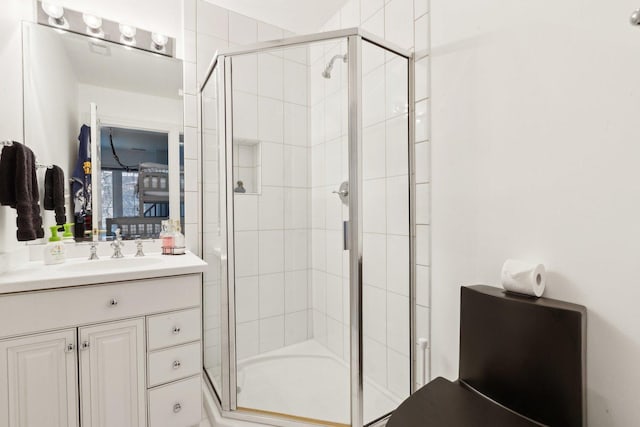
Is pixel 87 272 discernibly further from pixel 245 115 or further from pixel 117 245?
pixel 245 115

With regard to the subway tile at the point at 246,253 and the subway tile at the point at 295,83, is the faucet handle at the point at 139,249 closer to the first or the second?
the subway tile at the point at 246,253

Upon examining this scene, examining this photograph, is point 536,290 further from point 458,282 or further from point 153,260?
point 153,260

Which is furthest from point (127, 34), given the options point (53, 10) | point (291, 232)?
point (291, 232)

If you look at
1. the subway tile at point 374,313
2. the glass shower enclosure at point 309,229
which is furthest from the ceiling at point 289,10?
the subway tile at point 374,313

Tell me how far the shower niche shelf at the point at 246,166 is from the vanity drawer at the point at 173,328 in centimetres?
63

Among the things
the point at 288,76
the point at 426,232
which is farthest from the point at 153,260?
the point at 426,232

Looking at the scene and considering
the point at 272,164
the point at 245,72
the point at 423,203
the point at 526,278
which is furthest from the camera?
the point at 272,164

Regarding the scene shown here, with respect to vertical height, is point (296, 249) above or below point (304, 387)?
above

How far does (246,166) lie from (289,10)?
1.17 m

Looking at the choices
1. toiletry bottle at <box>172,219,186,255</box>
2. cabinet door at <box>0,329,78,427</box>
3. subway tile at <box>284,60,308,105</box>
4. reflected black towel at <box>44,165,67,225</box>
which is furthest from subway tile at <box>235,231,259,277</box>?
reflected black towel at <box>44,165,67,225</box>

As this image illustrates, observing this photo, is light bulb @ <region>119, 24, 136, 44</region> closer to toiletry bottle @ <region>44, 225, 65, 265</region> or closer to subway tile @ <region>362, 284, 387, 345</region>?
toiletry bottle @ <region>44, 225, 65, 265</region>

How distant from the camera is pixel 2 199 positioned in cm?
117

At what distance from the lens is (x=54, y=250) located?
1419 millimetres

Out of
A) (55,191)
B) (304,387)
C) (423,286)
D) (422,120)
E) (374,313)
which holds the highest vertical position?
(422,120)
